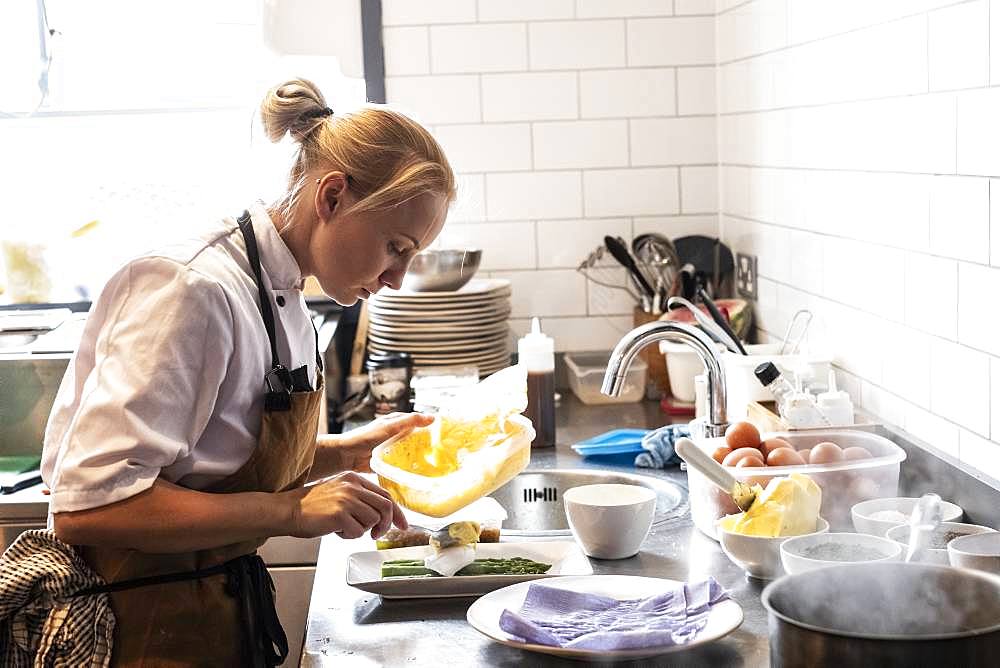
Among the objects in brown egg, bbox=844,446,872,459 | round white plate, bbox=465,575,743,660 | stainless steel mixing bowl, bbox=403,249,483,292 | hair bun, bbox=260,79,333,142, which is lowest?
round white plate, bbox=465,575,743,660

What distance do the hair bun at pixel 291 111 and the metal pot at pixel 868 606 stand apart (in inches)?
35.7

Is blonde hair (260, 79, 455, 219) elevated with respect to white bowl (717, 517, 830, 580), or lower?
elevated

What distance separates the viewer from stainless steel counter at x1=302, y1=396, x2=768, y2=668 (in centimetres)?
141

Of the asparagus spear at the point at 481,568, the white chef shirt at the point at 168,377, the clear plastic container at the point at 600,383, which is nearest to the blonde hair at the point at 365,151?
the white chef shirt at the point at 168,377

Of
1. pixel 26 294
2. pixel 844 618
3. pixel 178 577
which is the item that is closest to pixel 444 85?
pixel 26 294

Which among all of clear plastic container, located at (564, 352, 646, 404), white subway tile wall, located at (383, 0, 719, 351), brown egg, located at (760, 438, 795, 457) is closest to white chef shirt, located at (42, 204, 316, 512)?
brown egg, located at (760, 438, 795, 457)

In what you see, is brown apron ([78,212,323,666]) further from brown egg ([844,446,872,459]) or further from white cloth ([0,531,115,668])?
brown egg ([844,446,872,459])

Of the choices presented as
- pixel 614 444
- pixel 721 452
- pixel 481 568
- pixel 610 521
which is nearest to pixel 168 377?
pixel 481 568

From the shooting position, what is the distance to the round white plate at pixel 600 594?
1.36 m

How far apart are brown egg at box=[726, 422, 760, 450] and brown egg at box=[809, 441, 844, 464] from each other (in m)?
0.10

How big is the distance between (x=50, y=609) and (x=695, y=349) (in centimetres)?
118

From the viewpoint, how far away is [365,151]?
163cm

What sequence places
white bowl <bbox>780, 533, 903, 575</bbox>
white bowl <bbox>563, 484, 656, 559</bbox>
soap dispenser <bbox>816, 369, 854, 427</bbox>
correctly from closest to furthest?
1. white bowl <bbox>780, 533, 903, 575</bbox>
2. white bowl <bbox>563, 484, 656, 559</bbox>
3. soap dispenser <bbox>816, 369, 854, 427</bbox>

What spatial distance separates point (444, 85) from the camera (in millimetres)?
3197
